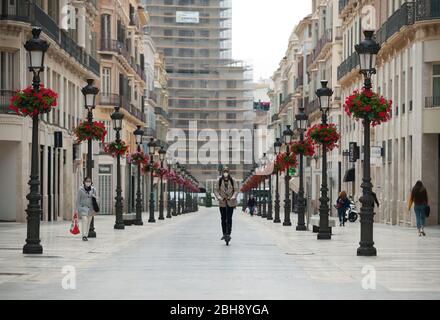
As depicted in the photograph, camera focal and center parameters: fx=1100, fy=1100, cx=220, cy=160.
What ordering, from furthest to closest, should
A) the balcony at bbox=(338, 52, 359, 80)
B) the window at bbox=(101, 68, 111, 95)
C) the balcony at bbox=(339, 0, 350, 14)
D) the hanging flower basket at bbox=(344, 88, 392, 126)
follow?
the window at bbox=(101, 68, 111, 95)
the balcony at bbox=(339, 0, 350, 14)
the balcony at bbox=(338, 52, 359, 80)
the hanging flower basket at bbox=(344, 88, 392, 126)

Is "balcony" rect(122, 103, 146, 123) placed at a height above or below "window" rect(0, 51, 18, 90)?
above

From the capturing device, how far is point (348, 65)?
2702 inches

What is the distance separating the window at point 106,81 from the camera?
8231 cm

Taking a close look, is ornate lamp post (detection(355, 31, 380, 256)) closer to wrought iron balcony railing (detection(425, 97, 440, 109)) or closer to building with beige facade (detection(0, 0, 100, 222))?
wrought iron balcony railing (detection(425, 97, 440, 109))

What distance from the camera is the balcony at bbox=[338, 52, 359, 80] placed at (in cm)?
6500

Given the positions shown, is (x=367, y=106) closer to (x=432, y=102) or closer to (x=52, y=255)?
(x=52, y=255)

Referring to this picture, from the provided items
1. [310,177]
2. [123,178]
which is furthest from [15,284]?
[310,177]

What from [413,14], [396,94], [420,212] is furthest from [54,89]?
[420,212]

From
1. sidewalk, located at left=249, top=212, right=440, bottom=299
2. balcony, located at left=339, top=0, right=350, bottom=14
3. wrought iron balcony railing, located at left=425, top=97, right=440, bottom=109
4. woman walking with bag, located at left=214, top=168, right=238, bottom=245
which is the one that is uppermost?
balcony, located at left=339, top=0, right=350, bottom=14

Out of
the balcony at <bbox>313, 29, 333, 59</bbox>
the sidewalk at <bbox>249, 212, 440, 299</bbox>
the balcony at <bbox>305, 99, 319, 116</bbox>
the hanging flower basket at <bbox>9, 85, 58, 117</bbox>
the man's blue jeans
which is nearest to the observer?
the sidewalk at <bbox>249, 212, 440, 299</bbox>

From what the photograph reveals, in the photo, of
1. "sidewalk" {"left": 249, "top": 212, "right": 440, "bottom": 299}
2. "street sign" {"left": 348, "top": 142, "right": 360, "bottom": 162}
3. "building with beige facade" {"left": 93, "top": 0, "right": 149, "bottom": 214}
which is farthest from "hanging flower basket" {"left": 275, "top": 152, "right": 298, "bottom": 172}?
"building with beige facade" {"left": 93, "top": 0, "right": 149, "bottom": 214}

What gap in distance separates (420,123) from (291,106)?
75.1 metres

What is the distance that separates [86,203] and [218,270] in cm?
1272

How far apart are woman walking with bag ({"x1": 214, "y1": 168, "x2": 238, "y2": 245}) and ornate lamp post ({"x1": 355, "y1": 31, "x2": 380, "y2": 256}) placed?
14.7ft
